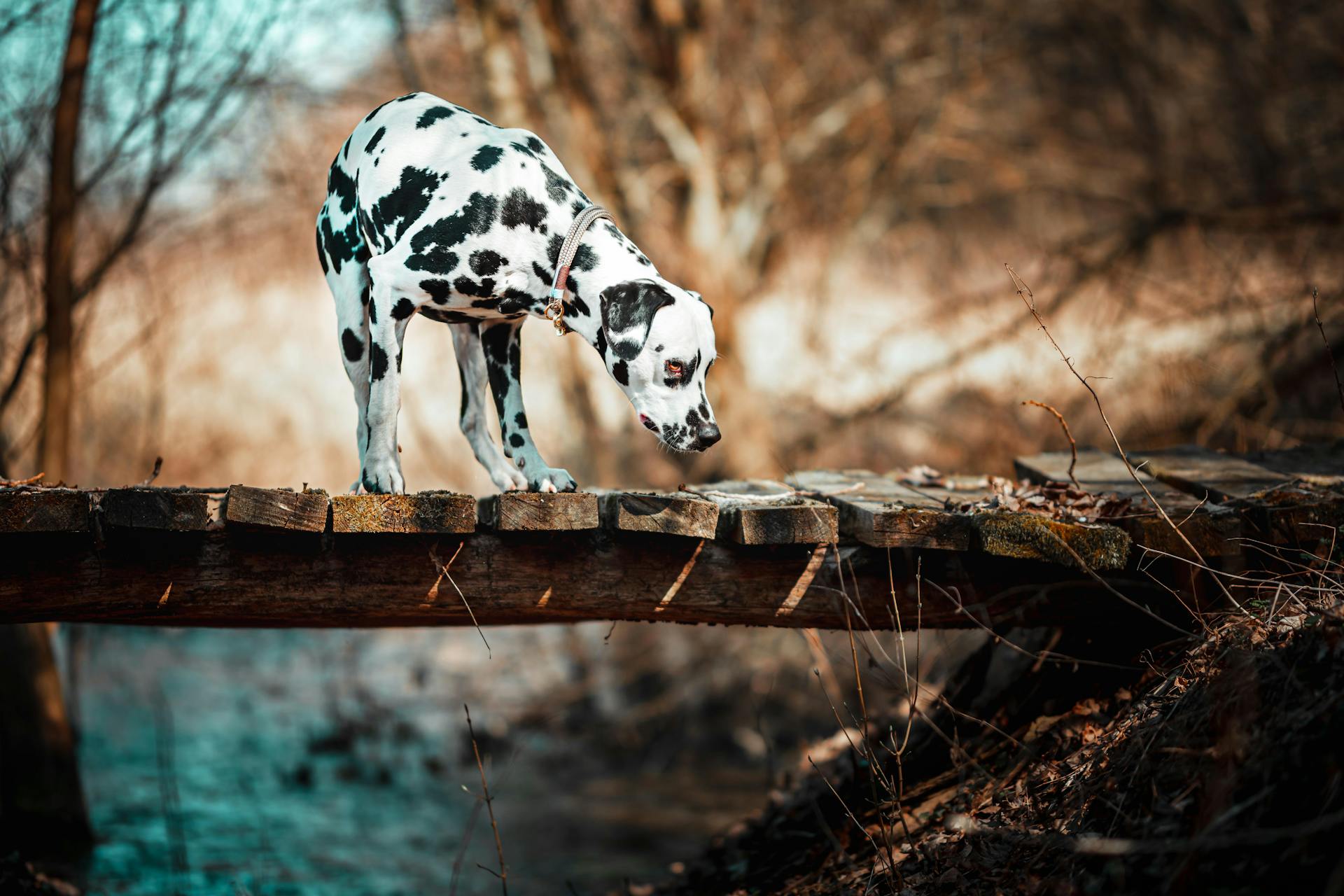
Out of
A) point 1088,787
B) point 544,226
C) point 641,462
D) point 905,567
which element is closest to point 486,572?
point 544,226

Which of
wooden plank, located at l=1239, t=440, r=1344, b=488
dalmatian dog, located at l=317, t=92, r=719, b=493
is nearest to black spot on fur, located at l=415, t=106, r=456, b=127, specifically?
dalmatian dog, located at l=317, t=92, r=719, b=493

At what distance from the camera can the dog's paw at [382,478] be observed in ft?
13.0

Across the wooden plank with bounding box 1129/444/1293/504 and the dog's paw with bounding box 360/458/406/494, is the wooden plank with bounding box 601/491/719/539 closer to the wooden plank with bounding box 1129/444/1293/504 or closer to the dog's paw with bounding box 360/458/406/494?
the dog's paw with bounding box 360/458/406/494

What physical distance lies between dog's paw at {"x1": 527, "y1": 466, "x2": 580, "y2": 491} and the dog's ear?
1.79 ft

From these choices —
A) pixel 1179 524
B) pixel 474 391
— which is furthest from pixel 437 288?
pixel 1179 524

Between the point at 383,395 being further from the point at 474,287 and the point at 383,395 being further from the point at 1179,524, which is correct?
the point at 1179,524

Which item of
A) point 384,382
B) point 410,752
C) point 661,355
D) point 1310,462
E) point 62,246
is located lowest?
point 410,752

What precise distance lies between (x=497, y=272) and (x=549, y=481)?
31.3 inches

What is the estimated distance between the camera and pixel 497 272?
3953mm

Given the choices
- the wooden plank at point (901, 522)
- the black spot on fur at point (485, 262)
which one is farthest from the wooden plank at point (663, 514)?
the black spot on fur at point (485, 262)

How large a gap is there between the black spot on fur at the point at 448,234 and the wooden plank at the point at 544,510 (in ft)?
2.74

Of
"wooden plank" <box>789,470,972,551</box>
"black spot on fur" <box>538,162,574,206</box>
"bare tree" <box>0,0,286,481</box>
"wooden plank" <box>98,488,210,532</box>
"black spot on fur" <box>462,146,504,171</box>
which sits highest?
"bare tree" <box>0,0,286,481</box>

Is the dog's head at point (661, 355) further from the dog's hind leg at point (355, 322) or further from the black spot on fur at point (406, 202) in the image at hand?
the dog's hind leg at point (355, 322)

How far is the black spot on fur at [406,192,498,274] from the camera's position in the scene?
3.89 metres
